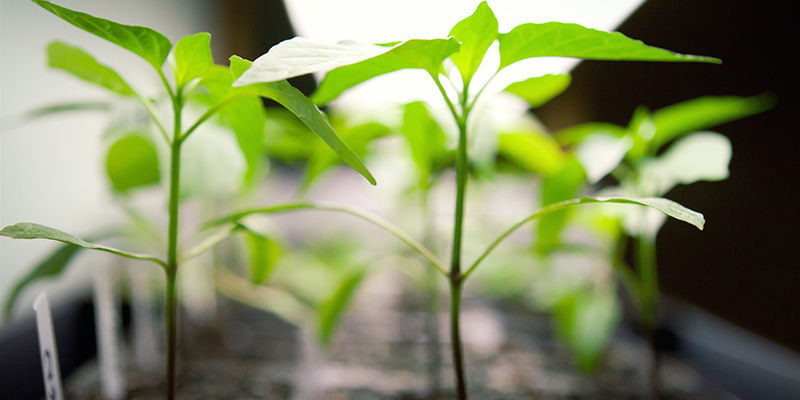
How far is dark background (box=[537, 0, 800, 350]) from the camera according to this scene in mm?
588

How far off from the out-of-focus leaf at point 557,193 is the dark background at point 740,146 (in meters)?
0.21

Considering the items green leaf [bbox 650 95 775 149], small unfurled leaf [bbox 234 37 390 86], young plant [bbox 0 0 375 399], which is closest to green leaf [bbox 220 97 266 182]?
young plant [bbox 0 0 375 399]

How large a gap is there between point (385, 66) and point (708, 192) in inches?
27.0

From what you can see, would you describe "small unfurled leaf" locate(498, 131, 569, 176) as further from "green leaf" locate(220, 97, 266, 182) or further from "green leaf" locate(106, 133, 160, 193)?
"green leaf" locate(106, 133, 160, 193)

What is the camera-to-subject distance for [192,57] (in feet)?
1.24

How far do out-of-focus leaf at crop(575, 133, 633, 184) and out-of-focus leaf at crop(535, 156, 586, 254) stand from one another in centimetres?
1

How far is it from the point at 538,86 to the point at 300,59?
0.32 meters

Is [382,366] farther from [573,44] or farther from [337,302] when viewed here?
[573,44]

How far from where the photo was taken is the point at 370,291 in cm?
152

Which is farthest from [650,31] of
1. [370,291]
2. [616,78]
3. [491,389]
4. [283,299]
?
[370,291]

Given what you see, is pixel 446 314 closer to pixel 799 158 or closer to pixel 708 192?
pixel 708 192

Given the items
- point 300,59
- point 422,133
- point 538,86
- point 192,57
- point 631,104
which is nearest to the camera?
point 300,59

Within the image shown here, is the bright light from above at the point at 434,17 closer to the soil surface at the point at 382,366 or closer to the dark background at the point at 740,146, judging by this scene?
the dark background at the point at 740,146

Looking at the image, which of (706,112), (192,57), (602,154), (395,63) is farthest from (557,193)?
(192,57)
